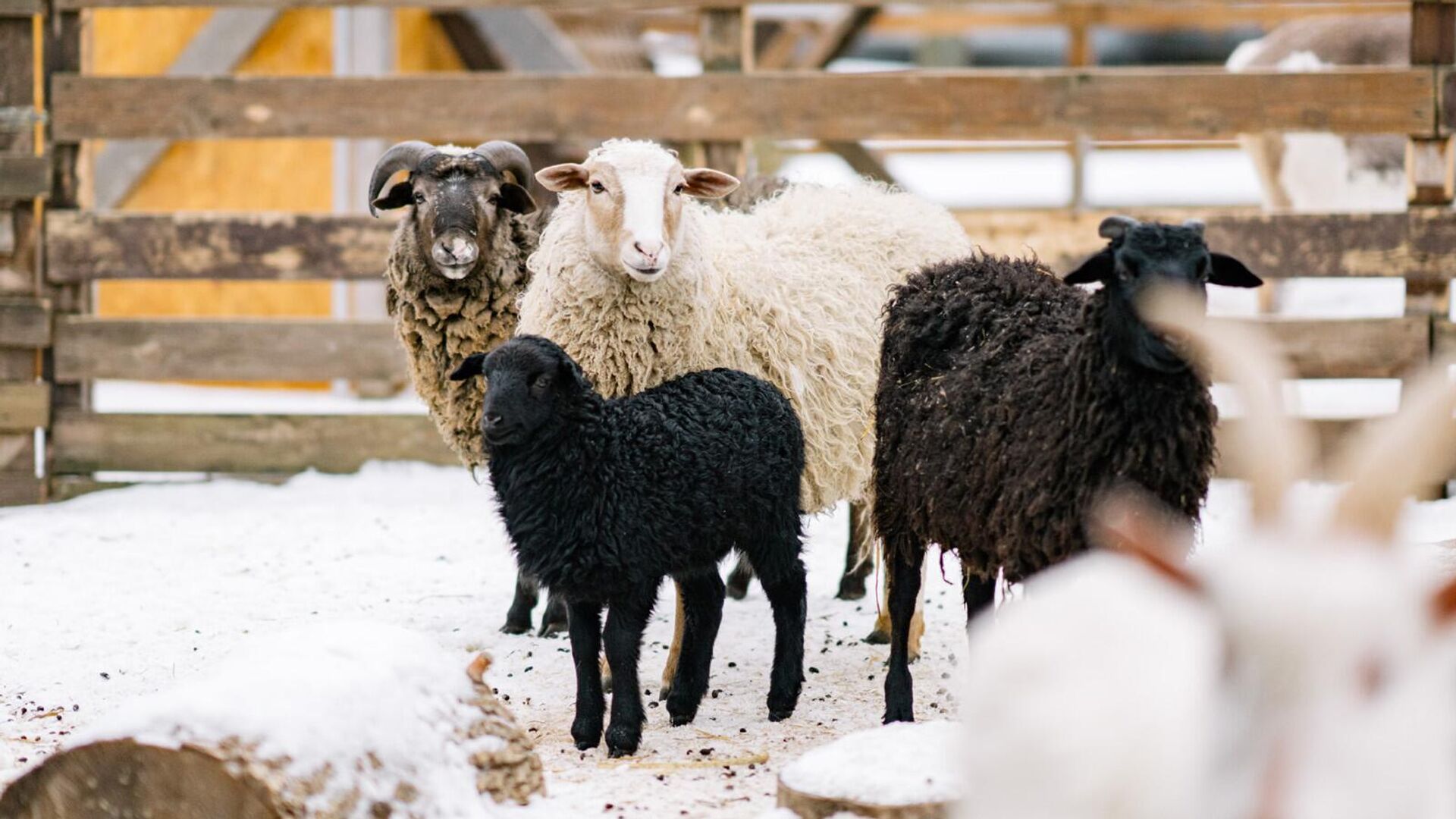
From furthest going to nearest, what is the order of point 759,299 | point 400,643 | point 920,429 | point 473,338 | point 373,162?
1. point 373,162
2. point 473,338
3. point 759,299
4. point 920,429
5. point 400,643

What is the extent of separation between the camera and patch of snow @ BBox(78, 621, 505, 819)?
305 centimetres

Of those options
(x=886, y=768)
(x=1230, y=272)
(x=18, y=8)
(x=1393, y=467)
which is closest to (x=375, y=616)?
(x=886, y=768)

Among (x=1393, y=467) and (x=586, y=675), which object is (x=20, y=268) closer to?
(x=586, y=675)

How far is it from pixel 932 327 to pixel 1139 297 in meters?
1.02

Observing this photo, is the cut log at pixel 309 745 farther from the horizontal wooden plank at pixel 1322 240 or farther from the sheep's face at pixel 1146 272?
the horizontal wooden plank at pixel 1322 240

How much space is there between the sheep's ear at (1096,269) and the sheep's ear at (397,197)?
3154 mm

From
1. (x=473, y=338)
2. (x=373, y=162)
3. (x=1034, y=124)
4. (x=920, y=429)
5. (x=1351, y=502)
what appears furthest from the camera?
(x=373, y=162)

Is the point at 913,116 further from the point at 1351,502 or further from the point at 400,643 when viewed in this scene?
the point at 1351,502

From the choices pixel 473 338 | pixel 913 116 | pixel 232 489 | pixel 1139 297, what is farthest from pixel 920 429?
pixel 232 489

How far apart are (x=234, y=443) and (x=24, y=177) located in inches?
73.5

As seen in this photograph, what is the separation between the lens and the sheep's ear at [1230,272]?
12.1ft

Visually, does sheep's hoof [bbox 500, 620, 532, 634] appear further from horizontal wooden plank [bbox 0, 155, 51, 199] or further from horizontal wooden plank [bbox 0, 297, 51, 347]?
horizontal wooden plank [bbox 0, 155, 51, 199]

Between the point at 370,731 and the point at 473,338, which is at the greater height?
the point at 473,338

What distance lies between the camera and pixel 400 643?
11.7ft
